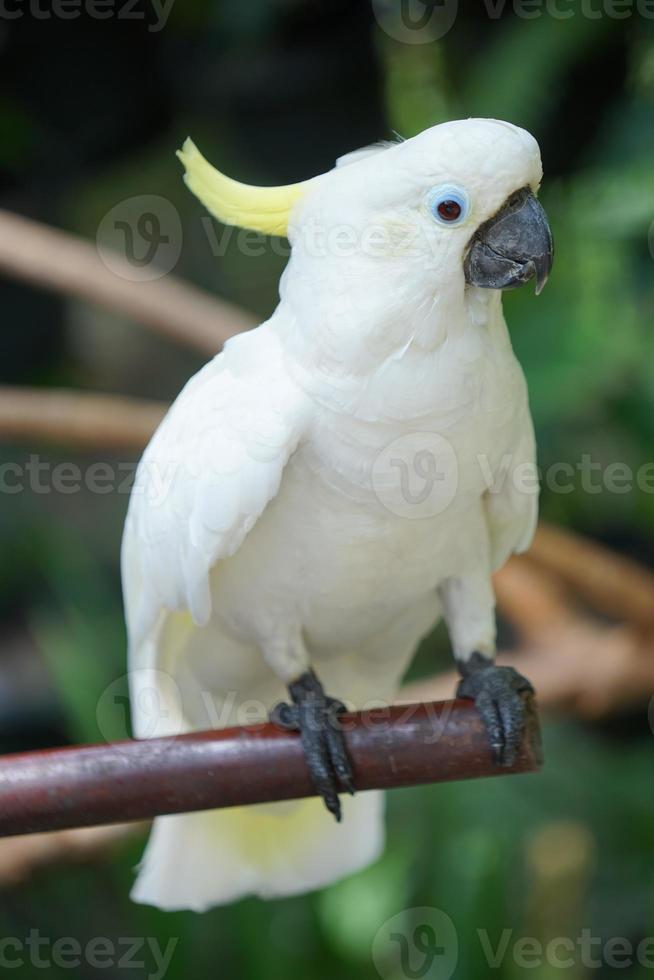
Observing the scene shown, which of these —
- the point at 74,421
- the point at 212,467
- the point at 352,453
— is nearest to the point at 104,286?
the point at 74,421

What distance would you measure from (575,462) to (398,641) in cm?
128

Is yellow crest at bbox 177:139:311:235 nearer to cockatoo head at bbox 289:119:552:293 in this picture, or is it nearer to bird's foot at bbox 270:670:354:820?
cockatoo head at bbox 289:119:552:293

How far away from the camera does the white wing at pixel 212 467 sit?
4.98ft

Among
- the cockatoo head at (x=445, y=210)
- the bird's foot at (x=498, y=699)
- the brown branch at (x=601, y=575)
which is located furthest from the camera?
the brown branch at (x=601, y=575)

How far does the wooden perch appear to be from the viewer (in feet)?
5.18

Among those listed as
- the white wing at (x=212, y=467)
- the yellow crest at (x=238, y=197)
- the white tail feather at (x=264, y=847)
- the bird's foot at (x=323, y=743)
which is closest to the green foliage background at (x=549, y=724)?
the white tail feather at (x=264, y=847)

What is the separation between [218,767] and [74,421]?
1098 millimetres

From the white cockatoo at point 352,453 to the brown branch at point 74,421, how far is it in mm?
701

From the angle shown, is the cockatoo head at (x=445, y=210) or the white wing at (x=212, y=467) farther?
the white wing at (x=212, y=467)

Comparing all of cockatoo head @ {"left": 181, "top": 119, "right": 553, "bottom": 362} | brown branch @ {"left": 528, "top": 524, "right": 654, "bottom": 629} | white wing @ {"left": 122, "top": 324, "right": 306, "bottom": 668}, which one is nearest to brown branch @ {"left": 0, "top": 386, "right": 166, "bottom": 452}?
white wing @ {"left": 122, "top": 324, "right": 306, "bottom": 668}

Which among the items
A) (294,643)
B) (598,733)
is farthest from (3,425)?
(598,733)

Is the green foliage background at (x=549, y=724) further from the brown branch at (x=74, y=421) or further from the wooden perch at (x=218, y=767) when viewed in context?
the wooden perch at (x=218, y=767)

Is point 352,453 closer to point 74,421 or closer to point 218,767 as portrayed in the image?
point 218,767

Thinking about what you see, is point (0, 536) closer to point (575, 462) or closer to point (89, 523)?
point (89, 523)
